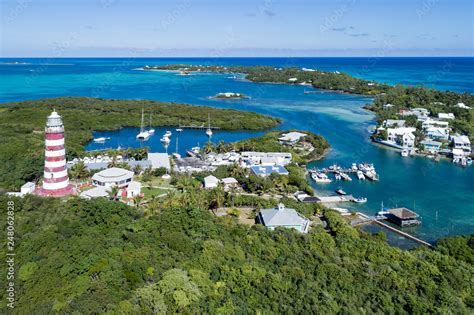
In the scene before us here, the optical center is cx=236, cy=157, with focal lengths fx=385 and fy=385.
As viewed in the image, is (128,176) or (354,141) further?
(354,141)

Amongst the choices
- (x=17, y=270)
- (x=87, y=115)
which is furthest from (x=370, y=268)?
(x=87, y=115)

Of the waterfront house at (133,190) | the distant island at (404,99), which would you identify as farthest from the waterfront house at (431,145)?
the waterfront house at (133,190)

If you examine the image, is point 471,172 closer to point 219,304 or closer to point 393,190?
point 393,190

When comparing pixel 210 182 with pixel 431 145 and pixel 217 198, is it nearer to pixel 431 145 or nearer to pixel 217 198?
pixel 217 198

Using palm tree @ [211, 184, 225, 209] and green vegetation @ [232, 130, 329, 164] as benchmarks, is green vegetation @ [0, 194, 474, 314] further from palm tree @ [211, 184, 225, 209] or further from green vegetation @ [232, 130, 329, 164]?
green vegetation @ [232, 130, 329, 164]

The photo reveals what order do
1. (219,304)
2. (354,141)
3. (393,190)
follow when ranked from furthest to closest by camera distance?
(354,141), (393,190), (219,304)

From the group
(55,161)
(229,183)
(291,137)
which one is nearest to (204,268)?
(55,161)
